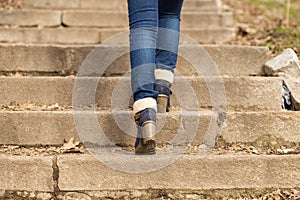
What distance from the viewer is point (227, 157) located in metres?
3.03

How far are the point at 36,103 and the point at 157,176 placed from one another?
114 centimetres

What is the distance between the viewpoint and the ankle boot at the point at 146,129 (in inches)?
114

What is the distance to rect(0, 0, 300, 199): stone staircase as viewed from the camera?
116 inches

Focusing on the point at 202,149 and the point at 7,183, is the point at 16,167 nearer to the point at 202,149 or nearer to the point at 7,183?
the point at 7,183

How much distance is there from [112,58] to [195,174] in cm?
146

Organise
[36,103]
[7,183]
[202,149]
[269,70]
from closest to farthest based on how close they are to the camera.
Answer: [7,183]
[202,149]
[36,103]
[269,70]

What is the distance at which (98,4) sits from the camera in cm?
629

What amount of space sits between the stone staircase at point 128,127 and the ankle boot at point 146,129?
0.07m

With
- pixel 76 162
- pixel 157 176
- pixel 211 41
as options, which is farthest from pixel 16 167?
pixel 211 41

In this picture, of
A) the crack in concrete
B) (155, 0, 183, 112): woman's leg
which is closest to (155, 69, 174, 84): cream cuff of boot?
(155, 0, 183, 112): woman's leg

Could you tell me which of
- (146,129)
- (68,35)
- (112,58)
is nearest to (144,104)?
(146,129)

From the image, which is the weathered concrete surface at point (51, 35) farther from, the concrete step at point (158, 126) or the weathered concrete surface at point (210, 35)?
the concrete step at point (158, 126)

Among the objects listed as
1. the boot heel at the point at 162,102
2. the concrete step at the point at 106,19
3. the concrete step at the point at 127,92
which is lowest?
the boot heel at the point at 162,102

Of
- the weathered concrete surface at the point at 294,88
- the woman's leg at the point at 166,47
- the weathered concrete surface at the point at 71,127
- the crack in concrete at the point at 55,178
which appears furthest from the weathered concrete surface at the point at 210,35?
the crack in concrete at the point at 55,178
